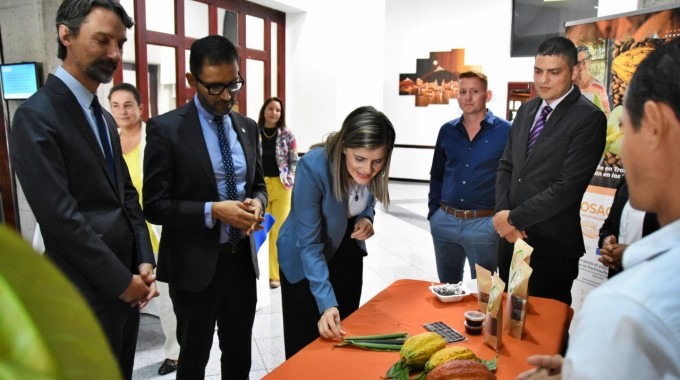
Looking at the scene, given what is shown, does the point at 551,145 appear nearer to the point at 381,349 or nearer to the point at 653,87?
the point at 381,349

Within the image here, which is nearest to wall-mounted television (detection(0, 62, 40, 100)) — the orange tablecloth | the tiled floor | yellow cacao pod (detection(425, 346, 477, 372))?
the tiled floor

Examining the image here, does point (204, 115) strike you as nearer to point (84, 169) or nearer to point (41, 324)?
point (84, 169)

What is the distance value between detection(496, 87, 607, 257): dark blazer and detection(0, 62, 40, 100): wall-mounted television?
331cm

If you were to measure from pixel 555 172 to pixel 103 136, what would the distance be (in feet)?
6.80

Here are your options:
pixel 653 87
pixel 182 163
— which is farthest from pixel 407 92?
pixel 653 87

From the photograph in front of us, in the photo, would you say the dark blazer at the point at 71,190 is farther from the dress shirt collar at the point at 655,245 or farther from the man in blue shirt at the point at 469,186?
the man in blue shirt at the point at 469,186

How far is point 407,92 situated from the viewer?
11477 mm

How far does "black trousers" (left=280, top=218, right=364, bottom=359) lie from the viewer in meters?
2.09

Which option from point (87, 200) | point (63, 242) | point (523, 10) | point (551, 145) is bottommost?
point (63, 242)

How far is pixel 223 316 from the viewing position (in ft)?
7.16

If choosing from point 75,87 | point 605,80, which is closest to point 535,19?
point 605,80

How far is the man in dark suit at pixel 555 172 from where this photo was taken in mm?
2471

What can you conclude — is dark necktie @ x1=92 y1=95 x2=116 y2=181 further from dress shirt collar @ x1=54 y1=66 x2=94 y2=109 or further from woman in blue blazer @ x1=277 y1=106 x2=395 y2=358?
woman in blue blazer @ x1=277 y1=106 x2=395 y2=358

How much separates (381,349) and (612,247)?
151 centimetres
